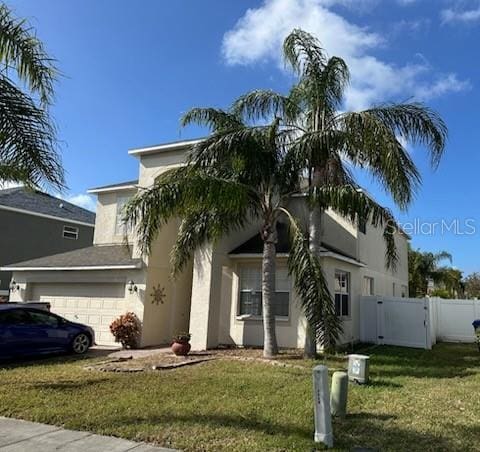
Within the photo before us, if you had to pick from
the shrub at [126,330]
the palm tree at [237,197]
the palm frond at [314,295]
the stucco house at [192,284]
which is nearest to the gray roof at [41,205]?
the stucco house at [192,284]

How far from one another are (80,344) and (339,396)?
998 cm

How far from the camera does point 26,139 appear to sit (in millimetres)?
9188

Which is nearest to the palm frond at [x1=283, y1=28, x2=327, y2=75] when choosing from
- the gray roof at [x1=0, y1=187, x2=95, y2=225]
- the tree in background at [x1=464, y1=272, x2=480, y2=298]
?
the gray roof at [x1=0, y1=187, x2=95, y2=225]

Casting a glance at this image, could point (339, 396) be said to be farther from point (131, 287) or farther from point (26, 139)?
point (131, 287)

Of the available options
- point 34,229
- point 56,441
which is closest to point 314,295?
point 56,441

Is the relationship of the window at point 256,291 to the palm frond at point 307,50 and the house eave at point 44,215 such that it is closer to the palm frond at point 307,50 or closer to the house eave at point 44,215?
the palm frond at point 307,50

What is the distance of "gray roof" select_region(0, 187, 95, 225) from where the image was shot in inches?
1085

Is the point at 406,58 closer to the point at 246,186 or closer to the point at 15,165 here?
the point at 246,186

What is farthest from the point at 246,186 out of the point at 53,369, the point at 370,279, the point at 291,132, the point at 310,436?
the point at 370,279

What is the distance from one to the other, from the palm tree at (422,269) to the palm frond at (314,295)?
24465mm

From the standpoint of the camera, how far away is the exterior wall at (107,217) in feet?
69.1

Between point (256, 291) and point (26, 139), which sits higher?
point (26, 139)

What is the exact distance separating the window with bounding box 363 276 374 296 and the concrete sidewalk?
15.2 meters

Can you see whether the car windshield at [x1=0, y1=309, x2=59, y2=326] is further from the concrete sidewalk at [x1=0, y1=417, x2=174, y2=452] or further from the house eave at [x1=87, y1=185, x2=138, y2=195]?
the house eave at [x1=87, y1=185, x2=138, y2=195]
